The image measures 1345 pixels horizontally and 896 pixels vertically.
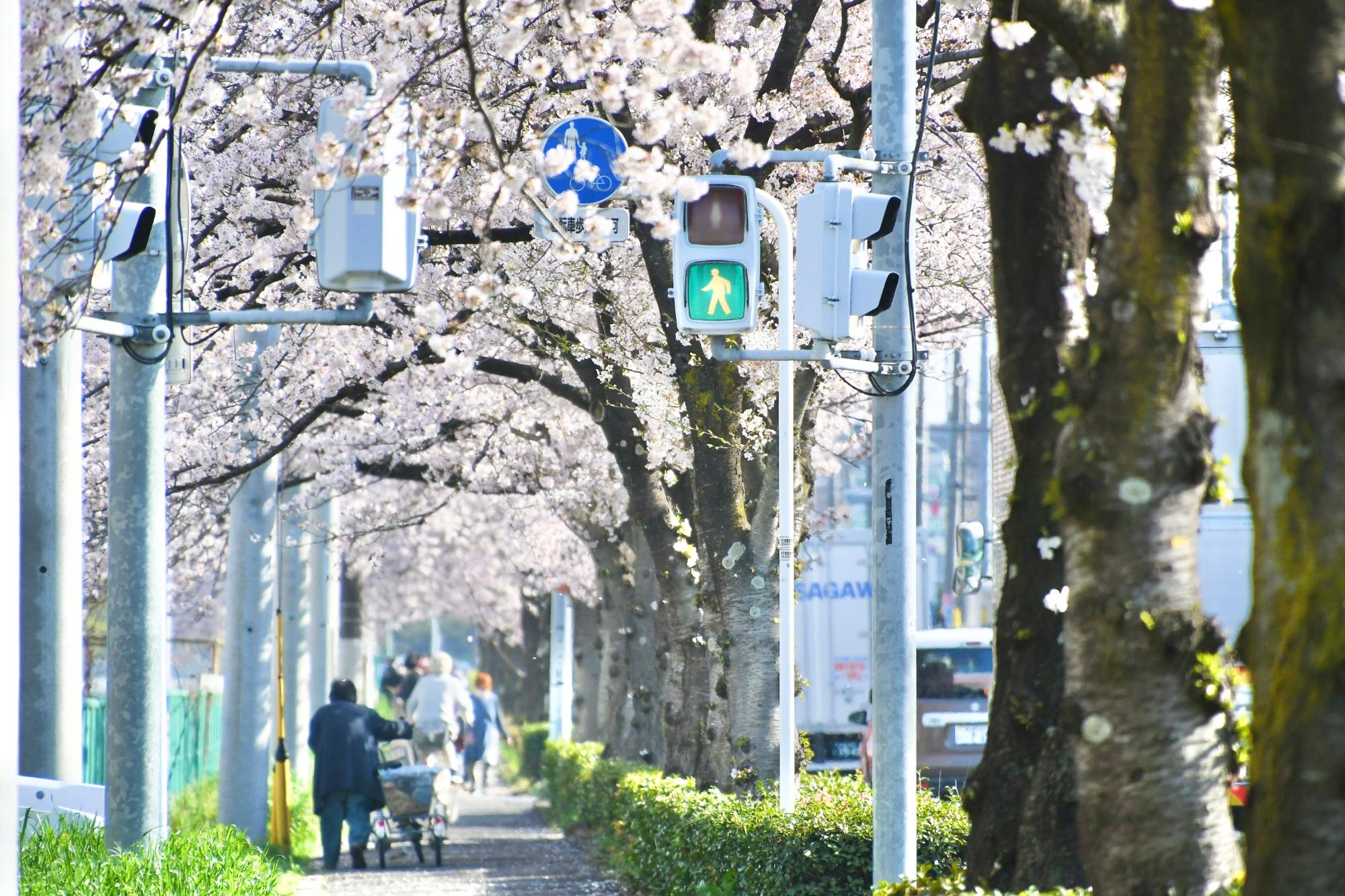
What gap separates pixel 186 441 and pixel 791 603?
27.6 ft

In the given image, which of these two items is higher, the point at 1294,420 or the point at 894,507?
the point at 1294,420

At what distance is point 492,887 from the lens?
536 inches

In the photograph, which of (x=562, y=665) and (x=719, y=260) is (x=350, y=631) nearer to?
(x=562, y=665)

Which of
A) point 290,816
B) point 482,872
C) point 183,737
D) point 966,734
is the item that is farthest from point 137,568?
point 183,737

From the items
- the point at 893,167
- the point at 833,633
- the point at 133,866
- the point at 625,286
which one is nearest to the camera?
the point at 893,167

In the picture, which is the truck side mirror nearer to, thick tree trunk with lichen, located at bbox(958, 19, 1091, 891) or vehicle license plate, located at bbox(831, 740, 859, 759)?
thick tree trunk with lichen, located at bbox(958, 19, 1091, 891)

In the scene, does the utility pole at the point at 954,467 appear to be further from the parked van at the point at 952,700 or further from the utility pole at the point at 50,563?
the utility pole at the point at 50,563

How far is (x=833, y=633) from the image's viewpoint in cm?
2469

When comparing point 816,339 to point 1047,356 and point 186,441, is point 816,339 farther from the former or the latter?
point 186,441

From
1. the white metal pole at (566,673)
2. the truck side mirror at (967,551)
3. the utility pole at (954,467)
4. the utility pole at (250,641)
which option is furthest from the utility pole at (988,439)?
the utility pole at (250,641)

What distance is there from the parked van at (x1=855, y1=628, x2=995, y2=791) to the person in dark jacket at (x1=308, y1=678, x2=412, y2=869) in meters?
4.26

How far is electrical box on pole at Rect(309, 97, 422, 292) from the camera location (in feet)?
23.0

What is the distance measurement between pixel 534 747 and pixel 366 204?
85.6ft

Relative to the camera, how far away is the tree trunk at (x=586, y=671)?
29656 mm
